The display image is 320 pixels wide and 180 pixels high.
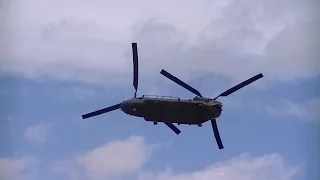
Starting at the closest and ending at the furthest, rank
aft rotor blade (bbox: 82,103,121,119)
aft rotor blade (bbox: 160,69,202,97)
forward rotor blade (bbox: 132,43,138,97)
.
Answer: forward rotor blade (bbox: 132,43,138,97), aft rotor blade (bbox: 160,69,202,97), aft rotor blade (bbox: 82,103,121,119)

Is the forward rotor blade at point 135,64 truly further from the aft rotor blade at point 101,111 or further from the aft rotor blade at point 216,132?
the aft rotor blade at point 216,132

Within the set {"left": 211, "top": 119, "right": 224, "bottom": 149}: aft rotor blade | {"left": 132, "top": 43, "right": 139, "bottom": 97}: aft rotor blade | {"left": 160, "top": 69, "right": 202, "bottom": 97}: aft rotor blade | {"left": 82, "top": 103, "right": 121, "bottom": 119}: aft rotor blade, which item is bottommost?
{"left": 211, "top": 119, "right": 224, "bottom": 149}: aft rotor blade

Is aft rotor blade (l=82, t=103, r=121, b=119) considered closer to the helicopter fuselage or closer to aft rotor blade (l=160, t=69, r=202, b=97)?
the helicopter fuselage

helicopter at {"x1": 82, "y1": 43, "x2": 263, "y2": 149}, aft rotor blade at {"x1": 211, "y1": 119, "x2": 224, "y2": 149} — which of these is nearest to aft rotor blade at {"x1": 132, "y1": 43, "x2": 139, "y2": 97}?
helicopter at {"x1": 82, "y1": 43, "x2": 263, "y2": 149}

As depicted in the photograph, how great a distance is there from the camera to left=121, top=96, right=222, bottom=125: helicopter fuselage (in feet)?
29.1

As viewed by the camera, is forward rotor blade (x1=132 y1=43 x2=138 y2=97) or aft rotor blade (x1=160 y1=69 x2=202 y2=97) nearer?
forward rotor blade (x1=132 y1=43 x2=138 y2=97)

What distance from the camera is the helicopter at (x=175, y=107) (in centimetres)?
888

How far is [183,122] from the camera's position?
29.8ft

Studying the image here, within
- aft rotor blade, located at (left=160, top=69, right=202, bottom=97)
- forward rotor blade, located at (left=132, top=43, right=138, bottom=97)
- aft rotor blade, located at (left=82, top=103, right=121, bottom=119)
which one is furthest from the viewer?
aft rotor blade, located at (left=82, top=103, right=121, bottom=119)

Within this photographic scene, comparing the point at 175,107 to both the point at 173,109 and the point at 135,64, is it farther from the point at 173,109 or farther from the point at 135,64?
the point at 135,64

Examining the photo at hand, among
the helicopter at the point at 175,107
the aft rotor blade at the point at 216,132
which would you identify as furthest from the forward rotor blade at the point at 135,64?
the aft rotor blade at the point at 216,132

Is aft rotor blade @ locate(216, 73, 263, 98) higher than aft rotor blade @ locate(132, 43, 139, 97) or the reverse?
the reverse

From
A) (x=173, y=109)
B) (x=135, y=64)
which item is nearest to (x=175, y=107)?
(x=173, y=109)

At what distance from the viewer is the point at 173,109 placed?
8898mm
